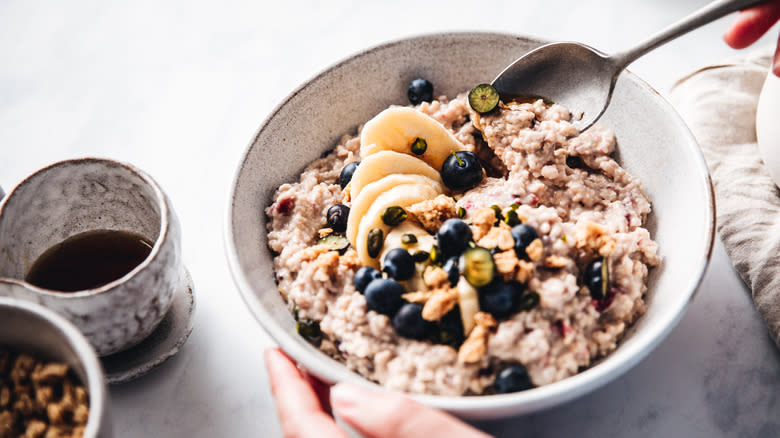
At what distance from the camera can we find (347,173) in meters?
1.44

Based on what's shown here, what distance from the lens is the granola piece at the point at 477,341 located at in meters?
1.06

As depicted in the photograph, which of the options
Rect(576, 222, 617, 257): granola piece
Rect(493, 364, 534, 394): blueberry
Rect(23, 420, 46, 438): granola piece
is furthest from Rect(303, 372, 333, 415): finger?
Rect(576, 222, 617, 257): granola piece

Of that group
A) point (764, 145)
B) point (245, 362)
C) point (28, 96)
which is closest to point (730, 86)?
point (764, 145)

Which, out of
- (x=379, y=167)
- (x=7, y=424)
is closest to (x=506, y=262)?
(x=379, y=167)

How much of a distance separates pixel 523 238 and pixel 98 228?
0.94 m

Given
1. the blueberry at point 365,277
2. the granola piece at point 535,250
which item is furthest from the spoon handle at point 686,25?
the blueberry at point 365,277

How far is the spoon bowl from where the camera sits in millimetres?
1385

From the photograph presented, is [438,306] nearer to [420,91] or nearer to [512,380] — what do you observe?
[512,380]

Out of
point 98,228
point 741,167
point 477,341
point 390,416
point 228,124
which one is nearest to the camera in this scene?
point 390,416

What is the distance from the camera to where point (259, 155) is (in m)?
1.39

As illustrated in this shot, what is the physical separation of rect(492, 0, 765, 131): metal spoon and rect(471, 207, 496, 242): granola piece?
36 cm

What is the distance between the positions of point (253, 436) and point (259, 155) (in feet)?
1.99

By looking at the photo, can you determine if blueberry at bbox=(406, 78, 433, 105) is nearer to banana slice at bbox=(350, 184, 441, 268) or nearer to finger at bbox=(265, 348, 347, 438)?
banana slice at bbox=(350, 184, 441, 268)

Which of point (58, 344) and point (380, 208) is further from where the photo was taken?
point (380, 208)
